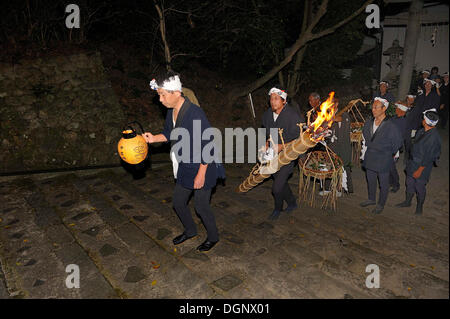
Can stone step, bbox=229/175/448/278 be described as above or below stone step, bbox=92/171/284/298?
Result: above

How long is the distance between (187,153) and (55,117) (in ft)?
20.2

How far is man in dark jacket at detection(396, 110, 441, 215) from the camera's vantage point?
4.91 metres

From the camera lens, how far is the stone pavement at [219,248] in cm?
340

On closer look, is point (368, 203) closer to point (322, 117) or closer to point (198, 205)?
point (322, 117)

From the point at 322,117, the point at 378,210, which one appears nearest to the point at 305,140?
the point at 322,117

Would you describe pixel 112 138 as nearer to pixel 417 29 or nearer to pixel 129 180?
pixel 129 180

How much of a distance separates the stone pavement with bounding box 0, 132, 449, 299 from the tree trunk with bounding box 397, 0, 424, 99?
7050mm

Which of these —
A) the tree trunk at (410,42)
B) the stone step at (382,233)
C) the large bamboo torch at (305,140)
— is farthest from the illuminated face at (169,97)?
A: the tree trunk at (410,42)

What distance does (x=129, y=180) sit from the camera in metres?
6.79

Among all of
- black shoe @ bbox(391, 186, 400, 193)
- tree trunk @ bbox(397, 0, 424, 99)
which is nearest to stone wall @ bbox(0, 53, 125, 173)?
black shoe @ bbox(391, 186, 400, 193)

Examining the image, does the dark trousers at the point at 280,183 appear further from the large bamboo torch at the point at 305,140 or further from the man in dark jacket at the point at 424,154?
the man in dark jacket at the point at 424,154

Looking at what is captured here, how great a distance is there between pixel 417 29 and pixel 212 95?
822 centimetres

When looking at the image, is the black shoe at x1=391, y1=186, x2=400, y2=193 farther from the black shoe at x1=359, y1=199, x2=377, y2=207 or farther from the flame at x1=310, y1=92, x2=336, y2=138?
the flame at x1=310, y1=92, x2=336, y2=138

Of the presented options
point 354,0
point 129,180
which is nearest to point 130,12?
point 129,180
